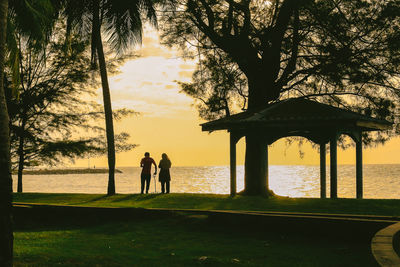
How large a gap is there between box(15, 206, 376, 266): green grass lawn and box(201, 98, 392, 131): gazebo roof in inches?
238

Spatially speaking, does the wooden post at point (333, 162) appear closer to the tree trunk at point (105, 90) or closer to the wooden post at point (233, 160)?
the wooden post at point (233, 160)

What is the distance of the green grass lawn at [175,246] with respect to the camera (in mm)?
7043

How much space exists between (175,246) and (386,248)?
12.7 ft

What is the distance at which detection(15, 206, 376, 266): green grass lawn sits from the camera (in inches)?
277

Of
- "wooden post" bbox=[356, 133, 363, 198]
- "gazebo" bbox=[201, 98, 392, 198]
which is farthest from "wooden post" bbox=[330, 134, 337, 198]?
"wooden post" bbox=[356, 133, 363, 198]

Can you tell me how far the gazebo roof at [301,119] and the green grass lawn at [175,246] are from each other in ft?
19.9

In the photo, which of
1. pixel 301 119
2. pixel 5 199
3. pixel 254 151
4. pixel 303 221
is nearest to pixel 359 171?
pixel 301 119

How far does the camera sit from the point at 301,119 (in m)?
15.5

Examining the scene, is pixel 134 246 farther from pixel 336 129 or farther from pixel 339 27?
pixel 339 27

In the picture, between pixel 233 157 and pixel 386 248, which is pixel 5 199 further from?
pixel 233 157

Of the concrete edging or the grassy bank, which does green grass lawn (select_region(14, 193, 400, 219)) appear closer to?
the grassy bank

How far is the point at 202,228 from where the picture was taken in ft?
33.7

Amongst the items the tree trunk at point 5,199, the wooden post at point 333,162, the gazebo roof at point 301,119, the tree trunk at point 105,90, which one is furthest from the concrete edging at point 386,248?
the tree trunk at point 105,90

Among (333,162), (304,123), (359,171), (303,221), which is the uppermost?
(304,123)
